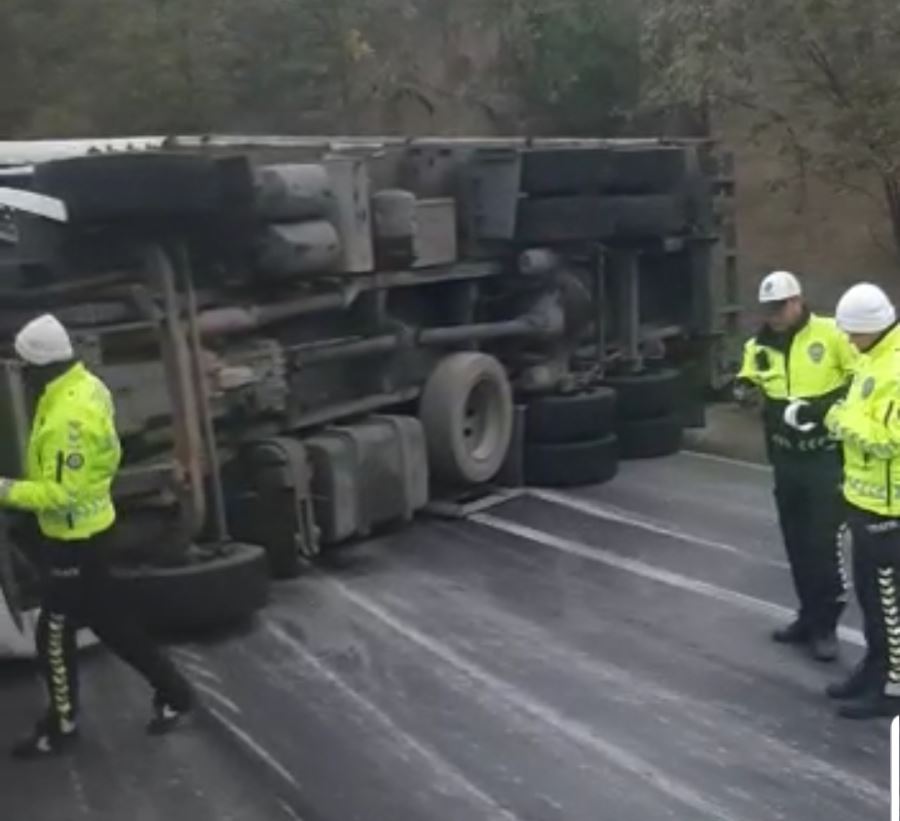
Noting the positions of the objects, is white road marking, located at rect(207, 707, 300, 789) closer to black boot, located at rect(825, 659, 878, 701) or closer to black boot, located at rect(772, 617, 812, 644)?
black boot, located at rect(825, 659, 878, 701)

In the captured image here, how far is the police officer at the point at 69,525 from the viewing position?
6.54 m

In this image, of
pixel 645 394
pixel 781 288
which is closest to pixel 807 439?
pixel 781 288

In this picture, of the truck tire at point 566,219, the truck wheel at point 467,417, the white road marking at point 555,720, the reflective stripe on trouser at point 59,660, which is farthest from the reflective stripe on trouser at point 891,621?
the truck tire at point 566,219

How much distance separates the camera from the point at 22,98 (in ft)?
73.5

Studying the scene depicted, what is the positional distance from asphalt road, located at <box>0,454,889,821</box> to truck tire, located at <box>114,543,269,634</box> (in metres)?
0.16

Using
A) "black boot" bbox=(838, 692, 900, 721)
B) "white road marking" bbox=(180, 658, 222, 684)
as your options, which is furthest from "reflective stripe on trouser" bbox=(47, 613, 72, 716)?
"black boot" bbox=(838, 692, 900, 721)

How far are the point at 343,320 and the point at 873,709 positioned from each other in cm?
463

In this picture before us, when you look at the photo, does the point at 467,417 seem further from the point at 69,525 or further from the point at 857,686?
the point at 69,525

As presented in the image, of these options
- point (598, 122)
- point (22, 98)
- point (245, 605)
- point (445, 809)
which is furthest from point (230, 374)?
point (22, 98)

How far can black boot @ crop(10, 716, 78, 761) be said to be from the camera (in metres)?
6.76

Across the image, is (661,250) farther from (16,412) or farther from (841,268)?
(16,412)

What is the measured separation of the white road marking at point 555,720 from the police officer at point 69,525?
4.44 feet

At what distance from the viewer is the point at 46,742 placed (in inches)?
267

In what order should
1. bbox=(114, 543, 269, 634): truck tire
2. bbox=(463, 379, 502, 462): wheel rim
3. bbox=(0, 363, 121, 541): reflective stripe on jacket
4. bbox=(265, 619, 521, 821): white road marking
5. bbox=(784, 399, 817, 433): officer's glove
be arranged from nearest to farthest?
bbox=(265, 619, 521, 821): white road marking < bbox=(0, 363, 121, 541): reflective stripe on jacket < bbox=(784, 399, 817, 433): officer's glove < bbox=(114, 543, 269, 634): truck tire < bbox=(463, 379, 502, 462): wheel rim
